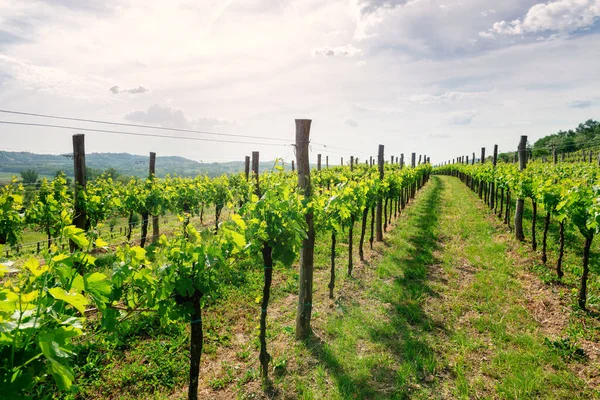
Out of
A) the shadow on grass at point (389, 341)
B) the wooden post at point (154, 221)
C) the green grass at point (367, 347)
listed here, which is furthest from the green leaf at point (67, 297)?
the wooden post at point (154, 221)

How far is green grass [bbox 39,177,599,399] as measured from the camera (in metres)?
4.53

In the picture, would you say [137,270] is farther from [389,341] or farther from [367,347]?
[389,341]

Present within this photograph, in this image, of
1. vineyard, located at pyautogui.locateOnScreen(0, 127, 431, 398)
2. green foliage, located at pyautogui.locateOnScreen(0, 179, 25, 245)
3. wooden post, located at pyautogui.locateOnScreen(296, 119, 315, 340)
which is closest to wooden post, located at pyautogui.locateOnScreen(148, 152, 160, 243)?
vineyard, located at pyautogui.locateOnScreen(0, 127, 431, 398)

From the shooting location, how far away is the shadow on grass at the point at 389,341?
4.59 m

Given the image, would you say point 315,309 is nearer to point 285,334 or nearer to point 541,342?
point 285,334

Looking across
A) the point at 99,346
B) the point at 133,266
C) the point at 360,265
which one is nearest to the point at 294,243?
the point at 133,266

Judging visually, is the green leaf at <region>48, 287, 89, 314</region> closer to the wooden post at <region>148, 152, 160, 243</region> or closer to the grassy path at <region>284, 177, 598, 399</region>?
the grassy path at <region>284, 177, 598, 399</region>

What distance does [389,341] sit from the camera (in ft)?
18.2

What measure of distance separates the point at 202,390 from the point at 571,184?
317 inches

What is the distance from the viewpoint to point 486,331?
5.80 metres

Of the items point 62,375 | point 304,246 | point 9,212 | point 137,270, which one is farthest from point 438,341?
point 9,212

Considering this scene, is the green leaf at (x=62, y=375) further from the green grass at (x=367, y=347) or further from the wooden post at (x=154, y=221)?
the wooden post at (x=154, y=221)

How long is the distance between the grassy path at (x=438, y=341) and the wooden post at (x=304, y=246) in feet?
1.34

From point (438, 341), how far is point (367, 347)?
1233 millimetres
